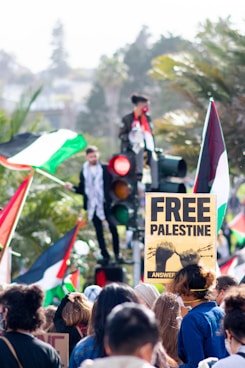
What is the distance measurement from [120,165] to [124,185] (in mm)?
248

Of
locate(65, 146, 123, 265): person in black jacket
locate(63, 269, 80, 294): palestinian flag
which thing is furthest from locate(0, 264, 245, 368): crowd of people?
locate(65, 146, 123, 265): person in black jacket

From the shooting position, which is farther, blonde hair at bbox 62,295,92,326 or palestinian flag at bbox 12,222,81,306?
palestinian flag at bbox 12,222,81,306

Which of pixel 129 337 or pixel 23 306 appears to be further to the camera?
pixel 23 306

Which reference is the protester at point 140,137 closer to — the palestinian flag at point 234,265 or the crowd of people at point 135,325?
the palestinian flag at point 234,265

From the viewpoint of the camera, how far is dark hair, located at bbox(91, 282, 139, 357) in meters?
4.94

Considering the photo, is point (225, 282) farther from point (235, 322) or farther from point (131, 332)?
point (131, 332)

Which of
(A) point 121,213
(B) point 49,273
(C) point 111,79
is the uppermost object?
(C) point 111,79

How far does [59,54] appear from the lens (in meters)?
170

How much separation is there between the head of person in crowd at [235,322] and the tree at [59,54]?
526 feet

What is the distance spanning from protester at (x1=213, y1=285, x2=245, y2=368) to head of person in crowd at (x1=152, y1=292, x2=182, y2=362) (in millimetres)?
916

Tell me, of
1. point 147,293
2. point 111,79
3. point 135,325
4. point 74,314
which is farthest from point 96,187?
point 111,79

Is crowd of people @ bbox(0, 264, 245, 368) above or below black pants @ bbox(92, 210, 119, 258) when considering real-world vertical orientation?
below

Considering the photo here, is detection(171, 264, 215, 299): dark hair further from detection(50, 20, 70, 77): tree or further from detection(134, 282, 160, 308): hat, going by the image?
detection(50, 20, 70, 77): tree

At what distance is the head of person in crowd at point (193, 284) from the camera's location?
609 centimetres
